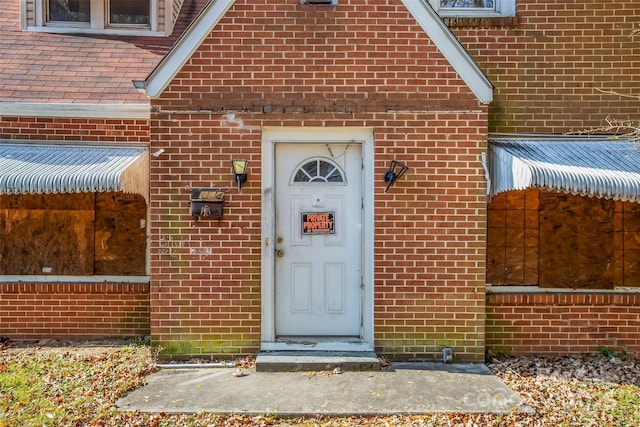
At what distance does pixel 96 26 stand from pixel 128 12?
576 mm

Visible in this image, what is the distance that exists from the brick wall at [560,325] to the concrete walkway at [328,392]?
2.53 feet

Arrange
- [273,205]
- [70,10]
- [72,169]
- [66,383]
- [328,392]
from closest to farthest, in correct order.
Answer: [328,392] < [66,383] < [72,169] < [273,205] < [70,10]

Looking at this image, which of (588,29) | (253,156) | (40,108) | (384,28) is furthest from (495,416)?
(40,108)

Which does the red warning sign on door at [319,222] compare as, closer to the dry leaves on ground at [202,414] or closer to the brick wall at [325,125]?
the brick wall at [325,125]

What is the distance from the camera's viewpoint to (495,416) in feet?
15.3

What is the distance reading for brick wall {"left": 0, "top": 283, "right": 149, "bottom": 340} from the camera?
666 cm

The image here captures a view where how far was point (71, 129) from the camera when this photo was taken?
22.0ft

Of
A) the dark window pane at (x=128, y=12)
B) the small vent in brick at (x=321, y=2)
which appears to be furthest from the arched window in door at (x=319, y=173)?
the dark window pane at (x=128, y=12)

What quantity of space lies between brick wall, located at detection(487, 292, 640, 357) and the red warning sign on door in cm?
224

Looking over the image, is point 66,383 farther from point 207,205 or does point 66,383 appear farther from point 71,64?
point 71,64

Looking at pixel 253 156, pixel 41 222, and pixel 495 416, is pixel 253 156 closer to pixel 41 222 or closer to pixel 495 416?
pixel 41 222

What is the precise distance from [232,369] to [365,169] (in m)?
2.84

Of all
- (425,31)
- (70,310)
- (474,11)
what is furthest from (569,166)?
(70,310)

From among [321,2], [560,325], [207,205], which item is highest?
[321,2]
